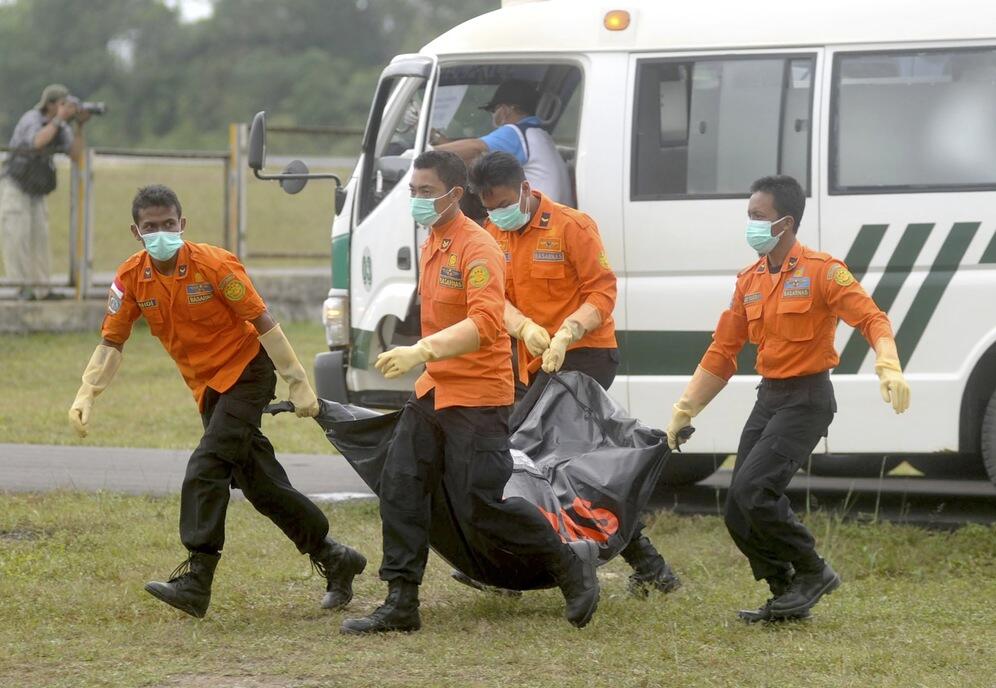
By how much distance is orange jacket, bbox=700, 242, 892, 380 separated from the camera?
6051 mm

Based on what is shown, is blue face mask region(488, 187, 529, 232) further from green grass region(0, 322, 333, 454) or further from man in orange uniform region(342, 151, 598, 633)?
green grass region(0, 322, 333, 454)

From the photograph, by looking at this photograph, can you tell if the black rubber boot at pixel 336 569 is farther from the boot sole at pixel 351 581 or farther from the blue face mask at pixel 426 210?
the blue face mask at pixel 426 210

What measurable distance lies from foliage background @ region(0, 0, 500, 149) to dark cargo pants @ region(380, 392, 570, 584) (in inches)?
1717

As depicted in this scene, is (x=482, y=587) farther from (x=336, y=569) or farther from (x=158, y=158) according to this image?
(x=158, y=158)

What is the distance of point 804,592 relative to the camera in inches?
243

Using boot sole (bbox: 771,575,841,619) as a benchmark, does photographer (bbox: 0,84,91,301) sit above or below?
above

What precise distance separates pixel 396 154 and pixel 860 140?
2415 millimetres

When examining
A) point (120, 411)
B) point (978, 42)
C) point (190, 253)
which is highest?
point (978, 42)

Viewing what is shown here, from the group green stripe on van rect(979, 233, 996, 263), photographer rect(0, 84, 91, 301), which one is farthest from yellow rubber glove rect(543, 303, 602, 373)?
photographer rect(0, 84, 91, 301)

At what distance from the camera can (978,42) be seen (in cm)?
800

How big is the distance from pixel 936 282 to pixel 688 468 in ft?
6.66

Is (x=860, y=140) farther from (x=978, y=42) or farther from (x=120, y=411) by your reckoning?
(x=120, y=411)

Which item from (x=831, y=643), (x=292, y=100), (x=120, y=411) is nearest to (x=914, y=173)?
(x=831, y=643)

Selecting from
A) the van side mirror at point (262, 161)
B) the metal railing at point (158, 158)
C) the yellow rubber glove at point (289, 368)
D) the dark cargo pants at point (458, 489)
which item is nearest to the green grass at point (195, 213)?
the metal railing at point (158, 158)
